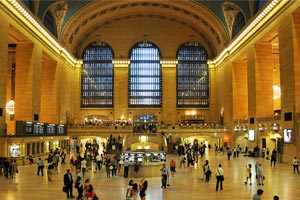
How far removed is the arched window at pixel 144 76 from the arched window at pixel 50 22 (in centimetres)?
1344

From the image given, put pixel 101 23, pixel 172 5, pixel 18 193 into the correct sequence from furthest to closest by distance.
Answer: pixel 101 23 < pixel 172 5 < pixel 18 193

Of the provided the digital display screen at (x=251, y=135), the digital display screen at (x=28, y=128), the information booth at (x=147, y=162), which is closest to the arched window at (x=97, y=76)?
the digital display screen at (x=251, y=135)

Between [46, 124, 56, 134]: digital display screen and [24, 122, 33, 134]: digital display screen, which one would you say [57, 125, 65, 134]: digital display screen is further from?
[24, 122, 33, 134]: digital display screen

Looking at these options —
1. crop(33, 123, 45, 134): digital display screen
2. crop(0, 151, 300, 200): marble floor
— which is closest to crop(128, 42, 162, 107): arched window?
crop(33, 123, 45, 134): digital display screen

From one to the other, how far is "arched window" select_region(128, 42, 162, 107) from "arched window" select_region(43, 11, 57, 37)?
44.1 feet

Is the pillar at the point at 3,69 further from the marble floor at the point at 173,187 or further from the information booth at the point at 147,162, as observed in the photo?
the information booth at the point at 147,162

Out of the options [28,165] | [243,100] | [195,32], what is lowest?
[28,165]

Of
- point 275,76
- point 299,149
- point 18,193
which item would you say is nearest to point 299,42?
point 299,149

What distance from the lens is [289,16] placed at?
24203 millimetres

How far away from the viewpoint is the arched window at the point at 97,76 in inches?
1912

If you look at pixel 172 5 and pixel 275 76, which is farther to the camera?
pixel 172 5

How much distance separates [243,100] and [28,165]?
24.5 meters

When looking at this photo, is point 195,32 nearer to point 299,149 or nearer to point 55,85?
point 55,85

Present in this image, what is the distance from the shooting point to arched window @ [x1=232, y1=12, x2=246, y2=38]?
36.2 metres
